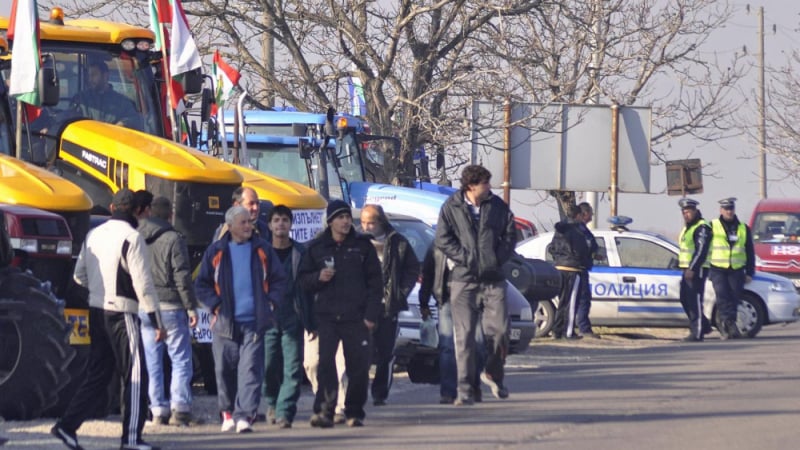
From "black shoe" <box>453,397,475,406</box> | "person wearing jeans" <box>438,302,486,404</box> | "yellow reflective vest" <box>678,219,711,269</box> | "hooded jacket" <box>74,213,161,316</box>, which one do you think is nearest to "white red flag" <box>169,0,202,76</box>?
"person wearing jeans" <box>438,302,486,404</box>

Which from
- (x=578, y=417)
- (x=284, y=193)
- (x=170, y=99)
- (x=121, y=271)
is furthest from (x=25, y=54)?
(x=578, y=417)

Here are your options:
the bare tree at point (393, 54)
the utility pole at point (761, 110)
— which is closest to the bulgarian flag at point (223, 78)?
the bare tree at point (393, 54)

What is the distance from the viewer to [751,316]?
2142 centimetres

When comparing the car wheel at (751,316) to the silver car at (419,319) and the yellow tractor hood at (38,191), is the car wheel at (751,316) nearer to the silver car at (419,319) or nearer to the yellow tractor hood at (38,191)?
the silver car at (419,319)

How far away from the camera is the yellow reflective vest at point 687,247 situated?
2028cm

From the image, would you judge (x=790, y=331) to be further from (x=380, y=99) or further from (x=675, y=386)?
(x=675, y=386)

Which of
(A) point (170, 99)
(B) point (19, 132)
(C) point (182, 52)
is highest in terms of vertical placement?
(C) point (182, 52)

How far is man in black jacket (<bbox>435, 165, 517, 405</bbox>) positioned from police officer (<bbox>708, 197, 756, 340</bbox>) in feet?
28.3

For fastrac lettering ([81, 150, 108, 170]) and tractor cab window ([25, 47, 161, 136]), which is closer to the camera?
fastrac lettering ([81, 150, 108, 170])

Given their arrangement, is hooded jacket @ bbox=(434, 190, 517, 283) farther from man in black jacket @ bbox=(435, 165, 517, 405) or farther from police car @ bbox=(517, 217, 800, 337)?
police car @ bbox=(517, 217, 800, 337)

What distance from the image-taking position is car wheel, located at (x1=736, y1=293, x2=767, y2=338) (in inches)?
840

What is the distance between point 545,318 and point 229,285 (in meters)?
10.3

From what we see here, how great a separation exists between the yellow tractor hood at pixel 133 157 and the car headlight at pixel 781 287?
10.7 meters

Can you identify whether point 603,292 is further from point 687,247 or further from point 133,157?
point 133,157
